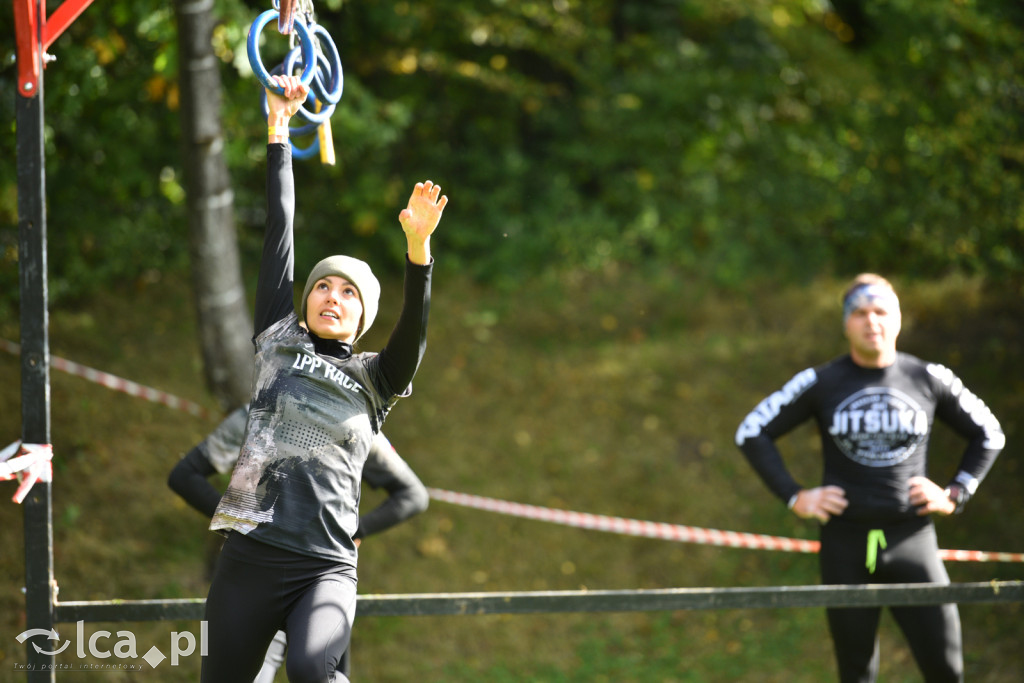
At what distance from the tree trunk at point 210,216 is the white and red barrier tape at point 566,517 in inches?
53.1

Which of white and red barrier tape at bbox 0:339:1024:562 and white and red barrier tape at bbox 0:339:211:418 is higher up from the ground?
white and red barrier tape at bbox 0:339:211:418

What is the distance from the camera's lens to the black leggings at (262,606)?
288cm

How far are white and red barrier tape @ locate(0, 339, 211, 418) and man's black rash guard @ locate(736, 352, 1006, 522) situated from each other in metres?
4.50

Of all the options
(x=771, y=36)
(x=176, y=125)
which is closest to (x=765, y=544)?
(x=176, y=125)

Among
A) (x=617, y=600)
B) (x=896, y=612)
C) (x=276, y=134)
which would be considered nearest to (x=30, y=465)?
(x=276, y=134)

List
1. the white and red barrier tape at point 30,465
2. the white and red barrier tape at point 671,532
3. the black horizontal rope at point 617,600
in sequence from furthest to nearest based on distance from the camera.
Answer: the white and red barrier tape at point 671,532, the black horizontal rope at point 617,600, the white and red barrier tape at point 30,465

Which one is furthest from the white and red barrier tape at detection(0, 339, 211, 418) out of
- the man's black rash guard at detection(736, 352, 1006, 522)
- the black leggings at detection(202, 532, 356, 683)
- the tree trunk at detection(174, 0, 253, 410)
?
the man's black rash guard at detection(736, 352, 1006, 522)

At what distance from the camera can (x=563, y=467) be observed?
7.62m

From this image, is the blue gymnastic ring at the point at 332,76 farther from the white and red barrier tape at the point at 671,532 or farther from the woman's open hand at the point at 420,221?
the white and red barrier tape at the point at 671,532

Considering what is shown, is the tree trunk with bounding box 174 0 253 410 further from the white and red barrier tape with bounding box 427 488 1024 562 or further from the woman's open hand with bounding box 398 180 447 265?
the woman's open hand with bounding box 398 180 447 265

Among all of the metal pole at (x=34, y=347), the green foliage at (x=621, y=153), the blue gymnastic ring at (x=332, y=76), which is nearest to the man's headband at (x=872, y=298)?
the blue gymnastic ring at (x=332, y=76)

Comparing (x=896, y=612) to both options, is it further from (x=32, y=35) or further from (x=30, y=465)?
(x=32, y=35)

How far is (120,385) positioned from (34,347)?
4027 millimetres

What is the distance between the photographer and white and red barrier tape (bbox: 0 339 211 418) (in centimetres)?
699
